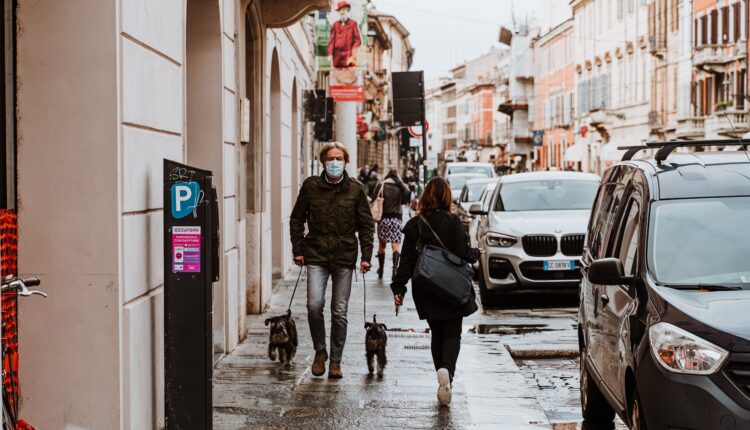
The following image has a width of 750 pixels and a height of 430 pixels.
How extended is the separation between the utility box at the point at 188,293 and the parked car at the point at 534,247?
9073mm

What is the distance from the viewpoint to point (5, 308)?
605cm

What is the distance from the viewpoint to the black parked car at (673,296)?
5348 millimetres

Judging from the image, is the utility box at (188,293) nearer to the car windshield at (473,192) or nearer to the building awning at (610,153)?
the car windshield at (473,192)

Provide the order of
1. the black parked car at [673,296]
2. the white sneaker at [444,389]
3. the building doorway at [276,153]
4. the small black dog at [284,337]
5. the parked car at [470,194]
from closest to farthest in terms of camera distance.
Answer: the black parked car at [673,296] < the white sneaker at [444,389] < the small black dog at [284,337] < the building doorway at [276,153] < the parked car at [470,194]

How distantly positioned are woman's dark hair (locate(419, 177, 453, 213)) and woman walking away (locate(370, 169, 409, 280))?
943 centimetres

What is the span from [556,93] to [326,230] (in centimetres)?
7663

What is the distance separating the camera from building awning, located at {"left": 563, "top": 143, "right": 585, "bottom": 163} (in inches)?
2975

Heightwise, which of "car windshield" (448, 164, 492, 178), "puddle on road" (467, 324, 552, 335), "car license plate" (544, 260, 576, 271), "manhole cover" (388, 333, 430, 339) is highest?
"car windshield" (448, 164, 492, 178)

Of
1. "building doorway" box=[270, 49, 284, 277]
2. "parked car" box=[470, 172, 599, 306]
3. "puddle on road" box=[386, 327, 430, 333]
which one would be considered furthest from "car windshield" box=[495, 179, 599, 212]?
"puddle on road" box=[386, 327, 430, 333]

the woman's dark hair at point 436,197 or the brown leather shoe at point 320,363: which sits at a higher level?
the woman's dark hair at point 436,197

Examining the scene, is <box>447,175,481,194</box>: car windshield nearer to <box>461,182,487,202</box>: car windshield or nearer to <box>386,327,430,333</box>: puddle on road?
<box>461,182,487,202</box>: car windshield

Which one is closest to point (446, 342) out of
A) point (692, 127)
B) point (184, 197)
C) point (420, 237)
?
point (420, 237)

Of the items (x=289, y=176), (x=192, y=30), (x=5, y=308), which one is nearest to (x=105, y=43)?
(x=5, y=308)

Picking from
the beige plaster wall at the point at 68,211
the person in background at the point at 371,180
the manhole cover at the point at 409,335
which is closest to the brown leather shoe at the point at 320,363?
the manhole cover at the point at 409,335
